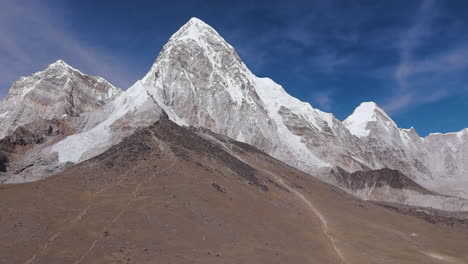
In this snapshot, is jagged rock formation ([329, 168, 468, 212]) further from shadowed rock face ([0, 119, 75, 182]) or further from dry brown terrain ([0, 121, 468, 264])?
shadowed rock face ([0, 119, 75, 182])

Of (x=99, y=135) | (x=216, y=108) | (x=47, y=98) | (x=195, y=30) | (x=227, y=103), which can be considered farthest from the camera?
(x=195, y=30)

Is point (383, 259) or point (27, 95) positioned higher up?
point (27, 95)

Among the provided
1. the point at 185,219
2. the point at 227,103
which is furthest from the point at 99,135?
the point at 185,219

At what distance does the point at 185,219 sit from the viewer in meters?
44.3

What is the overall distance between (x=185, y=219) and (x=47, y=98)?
4486 inches

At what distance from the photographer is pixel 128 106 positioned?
368 feet

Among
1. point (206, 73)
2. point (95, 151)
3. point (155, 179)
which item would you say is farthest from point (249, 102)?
point (155, 179)

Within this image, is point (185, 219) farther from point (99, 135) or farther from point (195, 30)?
point (195, 30)

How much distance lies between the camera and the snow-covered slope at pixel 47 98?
448 ft

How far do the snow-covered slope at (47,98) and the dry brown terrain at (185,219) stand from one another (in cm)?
7721

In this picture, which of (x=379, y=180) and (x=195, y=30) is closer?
(x=379, y=180)

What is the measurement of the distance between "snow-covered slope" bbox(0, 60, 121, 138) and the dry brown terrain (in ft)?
253

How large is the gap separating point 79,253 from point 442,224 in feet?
214

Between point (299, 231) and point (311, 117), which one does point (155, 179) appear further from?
point (311, 117)
